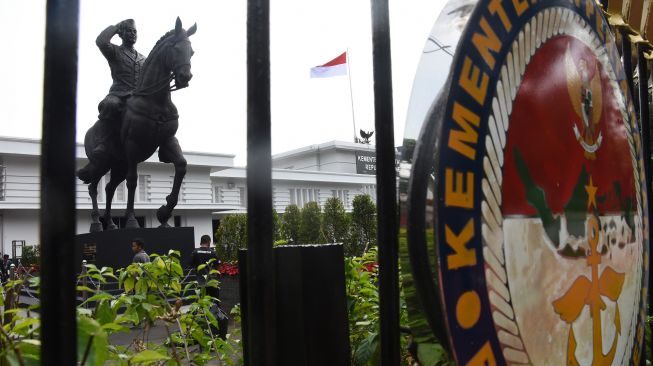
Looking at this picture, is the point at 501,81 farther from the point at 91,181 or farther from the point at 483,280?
the point at 91,181

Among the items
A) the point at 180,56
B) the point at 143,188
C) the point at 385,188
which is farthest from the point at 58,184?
the point at 143,188

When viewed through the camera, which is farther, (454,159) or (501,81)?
(501,81)

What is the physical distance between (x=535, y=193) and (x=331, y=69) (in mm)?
26906

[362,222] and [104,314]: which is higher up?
[362,222]

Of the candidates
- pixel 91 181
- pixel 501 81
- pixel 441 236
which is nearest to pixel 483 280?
pixel 441 236

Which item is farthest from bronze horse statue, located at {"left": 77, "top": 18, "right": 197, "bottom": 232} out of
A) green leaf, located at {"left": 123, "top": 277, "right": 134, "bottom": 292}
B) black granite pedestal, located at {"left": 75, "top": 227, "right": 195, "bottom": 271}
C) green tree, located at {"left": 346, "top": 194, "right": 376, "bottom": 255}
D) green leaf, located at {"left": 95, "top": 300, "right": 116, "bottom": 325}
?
green tree, located at {"left": 346, "top": 194, "right": 376, "bottom": 255}

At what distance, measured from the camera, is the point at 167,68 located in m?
8.08

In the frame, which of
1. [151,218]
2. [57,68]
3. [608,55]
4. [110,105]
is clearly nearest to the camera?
[57,68]

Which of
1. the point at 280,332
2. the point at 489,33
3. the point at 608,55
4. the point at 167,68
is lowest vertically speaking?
the point at 280,332

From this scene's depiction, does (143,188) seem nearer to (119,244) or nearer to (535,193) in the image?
(119,244)

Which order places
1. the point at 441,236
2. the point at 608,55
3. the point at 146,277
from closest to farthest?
the point at 441,236, the point at 608,55, the point at 146,277

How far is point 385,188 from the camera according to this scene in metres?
0.79

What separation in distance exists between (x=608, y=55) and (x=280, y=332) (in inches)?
39.7

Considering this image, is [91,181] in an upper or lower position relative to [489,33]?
upper
